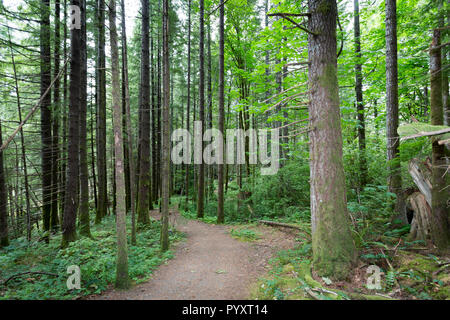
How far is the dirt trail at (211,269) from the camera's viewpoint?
4340 millimetres

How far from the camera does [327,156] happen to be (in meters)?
3.99

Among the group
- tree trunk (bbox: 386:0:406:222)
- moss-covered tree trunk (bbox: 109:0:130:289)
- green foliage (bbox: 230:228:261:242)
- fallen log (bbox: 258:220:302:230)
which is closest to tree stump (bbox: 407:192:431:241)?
tree trunk (bbox: 386:0:406:222)

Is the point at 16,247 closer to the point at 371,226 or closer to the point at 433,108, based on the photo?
the point at 371,226

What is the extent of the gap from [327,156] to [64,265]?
680 centimetres

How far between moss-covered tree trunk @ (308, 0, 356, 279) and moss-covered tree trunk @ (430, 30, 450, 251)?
66.6 inches

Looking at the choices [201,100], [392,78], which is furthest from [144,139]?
[392,78]

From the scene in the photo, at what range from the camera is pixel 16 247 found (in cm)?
688

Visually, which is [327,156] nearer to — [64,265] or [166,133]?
[166,133]

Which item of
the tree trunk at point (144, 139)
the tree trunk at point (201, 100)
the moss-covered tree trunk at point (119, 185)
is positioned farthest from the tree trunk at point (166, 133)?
the tree trunk at point (201, 100)

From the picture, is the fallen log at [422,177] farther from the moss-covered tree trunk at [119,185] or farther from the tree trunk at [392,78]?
the moss-covered tree trunk at [119,185]

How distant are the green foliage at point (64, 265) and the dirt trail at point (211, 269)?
45 centimetres

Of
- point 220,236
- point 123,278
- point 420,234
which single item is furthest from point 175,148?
point 420,234

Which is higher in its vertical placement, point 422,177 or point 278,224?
point 422,177

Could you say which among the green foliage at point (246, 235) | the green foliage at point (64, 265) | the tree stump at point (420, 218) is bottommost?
the green foliage at point (246, 235)
